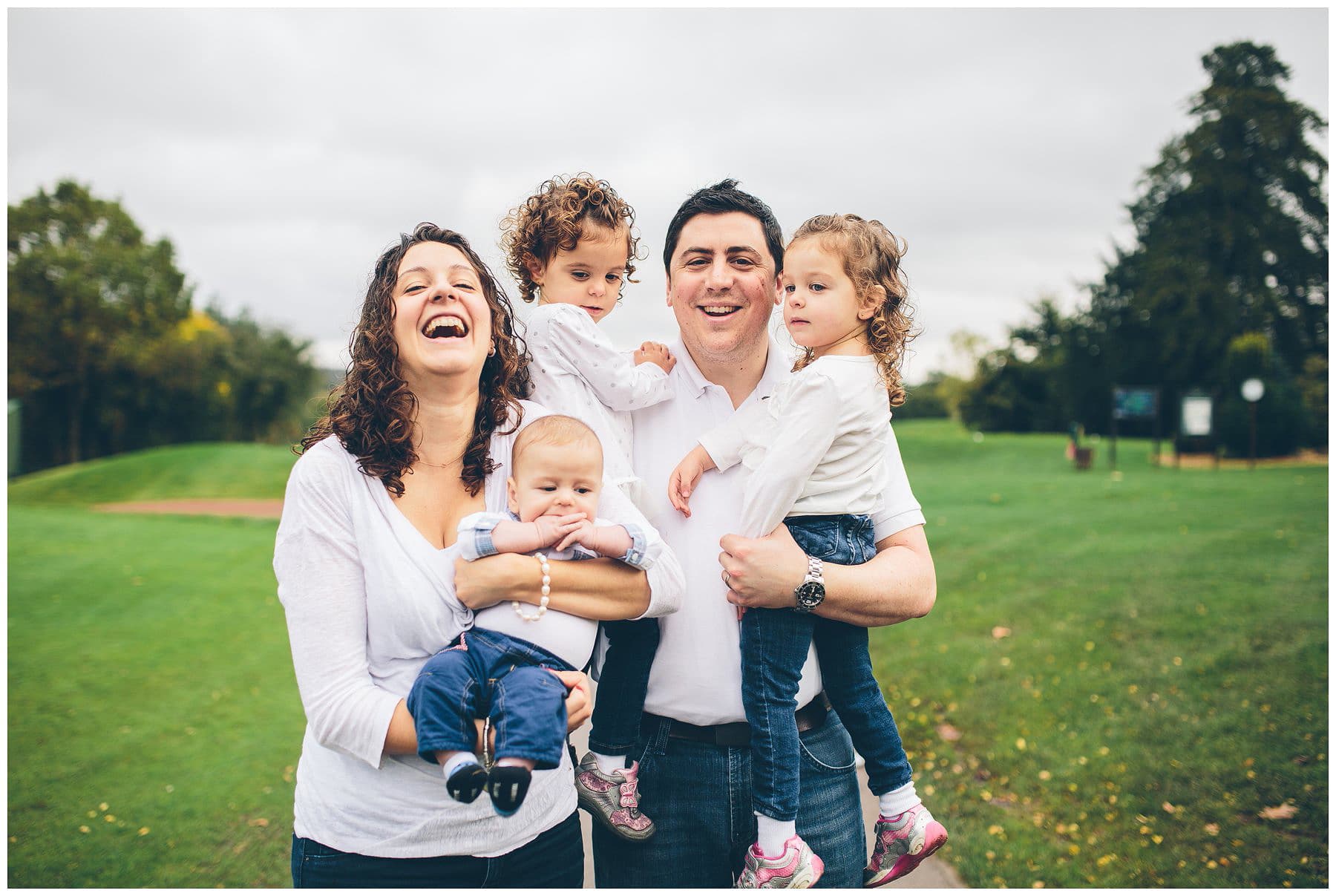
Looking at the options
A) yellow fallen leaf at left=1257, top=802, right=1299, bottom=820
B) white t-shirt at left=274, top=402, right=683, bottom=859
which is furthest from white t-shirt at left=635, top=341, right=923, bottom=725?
yellow fallen leaf at left=1257, top=802, right=1299, bottom=820

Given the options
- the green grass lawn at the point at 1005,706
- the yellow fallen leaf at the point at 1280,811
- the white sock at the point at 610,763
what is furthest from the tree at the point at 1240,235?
the white sock at the point at 610,763

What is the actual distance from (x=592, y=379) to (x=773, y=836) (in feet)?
4.20

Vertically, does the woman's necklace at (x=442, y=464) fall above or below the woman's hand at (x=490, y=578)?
above

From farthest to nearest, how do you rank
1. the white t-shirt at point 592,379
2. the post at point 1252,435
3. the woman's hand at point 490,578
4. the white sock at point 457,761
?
the post at point 1252,435 < the white t-shirt at point 592,379 < the woman's hand at point 490,578 < the white sock at point 457,761

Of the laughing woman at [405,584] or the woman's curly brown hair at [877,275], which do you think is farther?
the woman's curly brown hair at [877,275]

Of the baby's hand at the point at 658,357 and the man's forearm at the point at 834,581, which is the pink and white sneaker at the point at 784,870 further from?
the baby's hand at the point at 658,357

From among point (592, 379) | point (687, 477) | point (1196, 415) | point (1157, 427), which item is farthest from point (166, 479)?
point (1196, 415)

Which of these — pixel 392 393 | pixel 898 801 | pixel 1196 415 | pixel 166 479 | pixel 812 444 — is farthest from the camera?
pixel 166 479

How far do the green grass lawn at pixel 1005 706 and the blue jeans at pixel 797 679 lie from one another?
105 inches

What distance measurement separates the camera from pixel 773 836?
213 centimetres

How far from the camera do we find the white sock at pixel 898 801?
242 centimetres

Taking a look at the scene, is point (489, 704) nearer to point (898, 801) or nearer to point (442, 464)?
point (442, 464)

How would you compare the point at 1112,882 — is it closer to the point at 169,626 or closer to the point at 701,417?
the point at 701,417

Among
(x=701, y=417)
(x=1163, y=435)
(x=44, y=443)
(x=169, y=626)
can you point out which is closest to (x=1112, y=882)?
(x=701, y=417)
